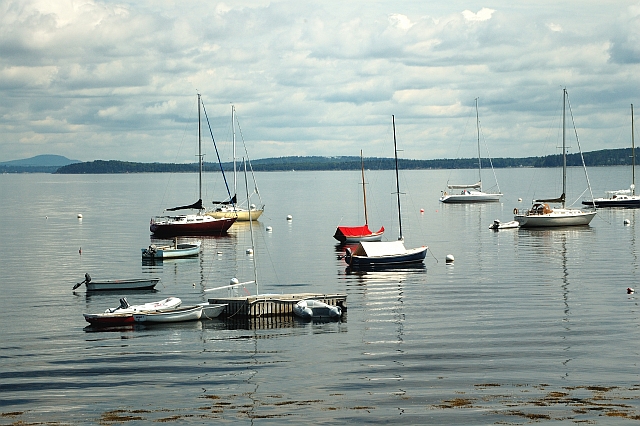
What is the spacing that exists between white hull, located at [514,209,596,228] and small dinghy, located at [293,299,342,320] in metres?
60.8

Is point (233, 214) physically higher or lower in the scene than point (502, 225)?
higher

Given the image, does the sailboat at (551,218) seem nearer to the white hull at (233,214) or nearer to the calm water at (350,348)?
the calm water at (350,348)

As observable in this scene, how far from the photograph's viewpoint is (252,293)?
53344 millimetres

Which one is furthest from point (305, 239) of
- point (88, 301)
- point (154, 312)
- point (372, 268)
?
point (154, 312)

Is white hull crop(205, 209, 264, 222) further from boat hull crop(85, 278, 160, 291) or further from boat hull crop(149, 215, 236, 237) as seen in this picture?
boat hull crop(85, 278, 160, 291)

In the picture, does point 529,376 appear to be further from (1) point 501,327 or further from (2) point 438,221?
(2) point 438,221

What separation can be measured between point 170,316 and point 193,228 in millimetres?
55439

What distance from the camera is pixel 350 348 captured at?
3609cm

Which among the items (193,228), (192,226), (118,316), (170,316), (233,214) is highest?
(233,214)

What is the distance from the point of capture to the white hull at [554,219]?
99.1 m

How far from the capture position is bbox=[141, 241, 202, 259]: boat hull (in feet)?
230

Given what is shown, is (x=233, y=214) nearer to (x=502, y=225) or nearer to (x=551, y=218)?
(x=502, y=225)

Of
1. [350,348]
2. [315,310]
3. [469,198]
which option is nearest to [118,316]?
[315,310]

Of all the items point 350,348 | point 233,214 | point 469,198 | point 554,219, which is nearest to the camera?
point 350,348
